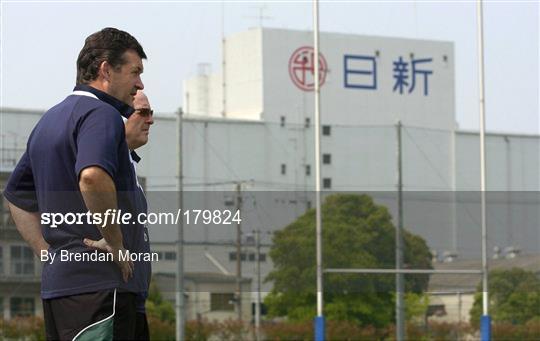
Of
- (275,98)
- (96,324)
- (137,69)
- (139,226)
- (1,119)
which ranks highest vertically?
(275,98)

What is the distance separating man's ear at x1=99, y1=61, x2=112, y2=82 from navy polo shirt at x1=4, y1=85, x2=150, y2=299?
4 cm

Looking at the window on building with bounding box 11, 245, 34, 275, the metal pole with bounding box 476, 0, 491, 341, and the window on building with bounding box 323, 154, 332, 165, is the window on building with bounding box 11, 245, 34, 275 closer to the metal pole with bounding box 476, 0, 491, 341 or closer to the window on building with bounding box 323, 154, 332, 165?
the metal pole with bounding box 476, 0, 491, 341

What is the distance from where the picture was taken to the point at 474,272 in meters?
14.8

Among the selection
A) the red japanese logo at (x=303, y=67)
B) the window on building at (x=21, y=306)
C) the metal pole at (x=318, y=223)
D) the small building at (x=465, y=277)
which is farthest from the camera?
the red japanese logo at (x=303, y=67)

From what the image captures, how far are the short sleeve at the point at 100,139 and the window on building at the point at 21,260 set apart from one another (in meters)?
11.3

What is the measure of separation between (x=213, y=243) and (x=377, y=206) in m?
2.20

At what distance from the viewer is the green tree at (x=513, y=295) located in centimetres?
1478

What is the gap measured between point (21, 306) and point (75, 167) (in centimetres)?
1247

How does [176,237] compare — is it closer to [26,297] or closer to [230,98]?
[26,297]

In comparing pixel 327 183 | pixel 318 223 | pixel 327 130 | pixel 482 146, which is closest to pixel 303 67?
pixel 327 130

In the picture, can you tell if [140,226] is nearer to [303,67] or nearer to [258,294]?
[258,294]

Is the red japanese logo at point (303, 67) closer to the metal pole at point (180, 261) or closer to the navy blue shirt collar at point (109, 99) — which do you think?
the metal pole at point (180, 261)

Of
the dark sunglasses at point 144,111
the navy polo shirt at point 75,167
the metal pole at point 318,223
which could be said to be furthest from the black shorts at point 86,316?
the metal pole at point 318,223

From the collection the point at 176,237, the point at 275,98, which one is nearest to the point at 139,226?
the point at 176,237
